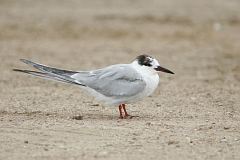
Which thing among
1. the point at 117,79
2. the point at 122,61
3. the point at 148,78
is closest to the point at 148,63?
the point at 148,78

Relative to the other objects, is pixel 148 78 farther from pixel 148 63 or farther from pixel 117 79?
pixel 117 79

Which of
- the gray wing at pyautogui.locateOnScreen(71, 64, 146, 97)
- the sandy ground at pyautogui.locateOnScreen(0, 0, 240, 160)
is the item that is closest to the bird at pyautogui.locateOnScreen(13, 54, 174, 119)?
the gray wing at pyautogui.locateOnScreen(71, 64, 146, 97)

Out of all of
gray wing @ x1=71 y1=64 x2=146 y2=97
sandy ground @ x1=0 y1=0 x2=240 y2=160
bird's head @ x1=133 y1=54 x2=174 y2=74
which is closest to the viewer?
sandy ground @ x1=0 y1=0 x2=240 y2=160

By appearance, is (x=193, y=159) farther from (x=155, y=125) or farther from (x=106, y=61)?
(x=106, y=61)

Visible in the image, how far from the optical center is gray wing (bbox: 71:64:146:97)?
7719 mm

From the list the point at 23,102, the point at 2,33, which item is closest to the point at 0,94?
the point at 23,102

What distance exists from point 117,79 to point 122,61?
195 inches

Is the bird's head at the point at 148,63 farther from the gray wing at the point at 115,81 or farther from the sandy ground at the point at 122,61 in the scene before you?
the sandy ground at the point at 122,61

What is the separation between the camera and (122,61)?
1277 centimetres

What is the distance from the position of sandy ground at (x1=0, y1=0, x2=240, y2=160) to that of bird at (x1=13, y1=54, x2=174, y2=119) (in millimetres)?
246

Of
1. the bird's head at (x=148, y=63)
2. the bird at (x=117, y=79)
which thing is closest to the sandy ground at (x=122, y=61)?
the bird at (x=117, y=79)

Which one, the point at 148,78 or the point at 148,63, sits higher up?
the point at 148,63

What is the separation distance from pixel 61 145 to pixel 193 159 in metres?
1.18

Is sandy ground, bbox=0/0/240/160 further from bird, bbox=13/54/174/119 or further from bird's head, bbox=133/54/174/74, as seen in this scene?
bird's head, bbox=133/54/174/74
